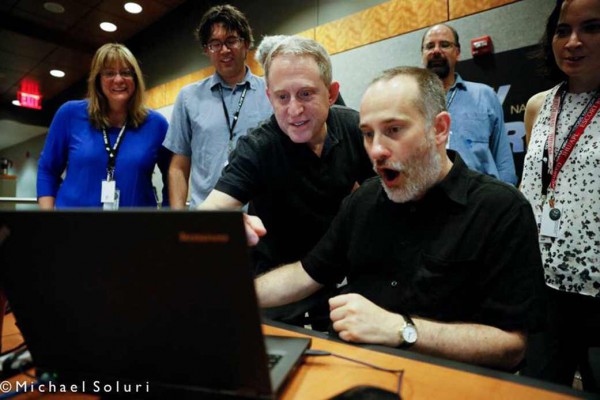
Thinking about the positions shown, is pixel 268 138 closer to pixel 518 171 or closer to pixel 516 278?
pixel 516 278

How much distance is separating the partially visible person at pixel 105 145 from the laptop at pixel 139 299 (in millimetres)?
1673

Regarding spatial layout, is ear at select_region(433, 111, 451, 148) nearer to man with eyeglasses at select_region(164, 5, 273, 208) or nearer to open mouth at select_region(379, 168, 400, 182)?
open mouth at select_region(379, 168, 400, 182)

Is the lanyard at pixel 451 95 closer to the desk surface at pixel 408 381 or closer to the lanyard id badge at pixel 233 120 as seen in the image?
the lanyard id badge at pixel 233 120

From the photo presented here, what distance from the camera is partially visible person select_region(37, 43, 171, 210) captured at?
7.30ft

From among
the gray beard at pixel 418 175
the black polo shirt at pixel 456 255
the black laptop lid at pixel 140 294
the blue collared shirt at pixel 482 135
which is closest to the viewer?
the black laptop lid at pixel 140 294

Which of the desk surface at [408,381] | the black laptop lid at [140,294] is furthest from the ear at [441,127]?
the black laptop lid at [140,294]

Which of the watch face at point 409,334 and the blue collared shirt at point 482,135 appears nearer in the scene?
the watch face at point 409,334

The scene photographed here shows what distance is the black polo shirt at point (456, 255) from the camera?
1050 mm

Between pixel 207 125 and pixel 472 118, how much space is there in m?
1.69

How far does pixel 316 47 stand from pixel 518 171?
2010 mm

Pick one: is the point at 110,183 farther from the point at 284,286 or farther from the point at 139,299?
the point at 139,299

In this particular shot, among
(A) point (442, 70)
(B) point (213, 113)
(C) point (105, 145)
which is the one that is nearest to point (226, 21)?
(B) point (213, 113)

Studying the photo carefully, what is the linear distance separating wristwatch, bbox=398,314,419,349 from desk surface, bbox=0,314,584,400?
0.08 metres

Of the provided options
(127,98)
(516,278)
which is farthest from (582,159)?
(127,98)
